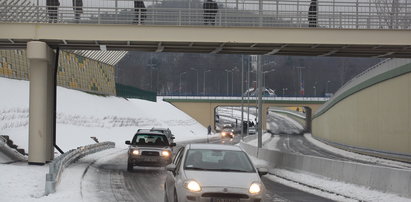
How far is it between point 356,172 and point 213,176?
9303 mm

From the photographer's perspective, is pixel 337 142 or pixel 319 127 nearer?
pixel 337 142

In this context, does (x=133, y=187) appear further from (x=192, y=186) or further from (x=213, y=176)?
(x=192, y=186)

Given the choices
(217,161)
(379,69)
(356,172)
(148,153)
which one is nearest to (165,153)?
(148,153)

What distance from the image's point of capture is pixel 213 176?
40.1 ft

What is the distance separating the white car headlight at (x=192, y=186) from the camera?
11.8 metres

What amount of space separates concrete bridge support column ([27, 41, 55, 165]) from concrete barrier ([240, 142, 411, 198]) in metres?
11.0

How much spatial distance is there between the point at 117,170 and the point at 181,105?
3380 inches

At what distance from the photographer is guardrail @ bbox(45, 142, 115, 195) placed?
17.5 m

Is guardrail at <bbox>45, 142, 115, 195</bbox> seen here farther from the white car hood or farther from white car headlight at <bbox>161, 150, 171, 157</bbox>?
the white car hood

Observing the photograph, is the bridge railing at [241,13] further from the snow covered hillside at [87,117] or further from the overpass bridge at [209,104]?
the overpass bridge at [209,104]

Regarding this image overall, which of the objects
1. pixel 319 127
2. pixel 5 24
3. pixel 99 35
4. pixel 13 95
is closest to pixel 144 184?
pixel 99 35

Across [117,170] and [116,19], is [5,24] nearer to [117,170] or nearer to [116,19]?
[116,19]

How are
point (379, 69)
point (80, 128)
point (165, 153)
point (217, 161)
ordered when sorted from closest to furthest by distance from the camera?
point (217, 161)
point (165, 153)
point (379, 69)
point (80, 128)

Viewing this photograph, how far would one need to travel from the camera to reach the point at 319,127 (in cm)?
8819
